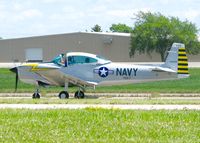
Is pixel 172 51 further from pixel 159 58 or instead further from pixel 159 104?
pixel 159 58

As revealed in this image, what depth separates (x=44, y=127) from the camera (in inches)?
500

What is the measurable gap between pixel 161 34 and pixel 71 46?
48.4 feet

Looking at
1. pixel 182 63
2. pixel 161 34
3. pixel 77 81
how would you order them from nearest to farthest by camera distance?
pixel 182 63, pixel 77 81, pixel 161 34

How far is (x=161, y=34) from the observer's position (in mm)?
90125

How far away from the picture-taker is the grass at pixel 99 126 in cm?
1162

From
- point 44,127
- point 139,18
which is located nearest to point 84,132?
point 44,127

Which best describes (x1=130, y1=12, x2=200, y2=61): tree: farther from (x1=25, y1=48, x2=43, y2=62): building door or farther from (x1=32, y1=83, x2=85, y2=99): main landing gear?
(x1=32, y1=83, x2=85, y2=99): main landing gear

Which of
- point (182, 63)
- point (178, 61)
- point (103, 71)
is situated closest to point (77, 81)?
point (103, 71)

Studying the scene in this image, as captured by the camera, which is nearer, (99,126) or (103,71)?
(99,126)

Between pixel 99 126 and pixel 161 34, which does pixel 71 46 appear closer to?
pixel 161 34

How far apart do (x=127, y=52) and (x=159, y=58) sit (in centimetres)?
486

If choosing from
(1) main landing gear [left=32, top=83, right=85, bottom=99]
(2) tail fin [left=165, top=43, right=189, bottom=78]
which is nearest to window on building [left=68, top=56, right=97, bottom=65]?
(1) main landing gear [left=32, top=83, right=85, bottom=99]

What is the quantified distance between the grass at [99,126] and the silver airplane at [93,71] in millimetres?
13865

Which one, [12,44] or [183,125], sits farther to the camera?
[12,44]
